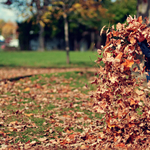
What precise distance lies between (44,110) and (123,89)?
10.7 ft

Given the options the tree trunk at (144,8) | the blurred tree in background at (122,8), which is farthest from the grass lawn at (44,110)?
the blurred tree in background at (122,8)

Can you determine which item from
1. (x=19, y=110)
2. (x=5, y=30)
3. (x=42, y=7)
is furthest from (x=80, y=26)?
(x=5, y=30)

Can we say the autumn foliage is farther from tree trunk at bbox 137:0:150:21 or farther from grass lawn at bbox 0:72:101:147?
tree trunk at bbox 137:0:150:21

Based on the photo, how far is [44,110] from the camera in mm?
6957

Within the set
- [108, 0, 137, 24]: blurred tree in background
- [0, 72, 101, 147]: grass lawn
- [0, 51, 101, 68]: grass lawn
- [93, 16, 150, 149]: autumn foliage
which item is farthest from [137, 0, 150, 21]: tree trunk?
[108, 0, 137, 24]: blurred tree in background

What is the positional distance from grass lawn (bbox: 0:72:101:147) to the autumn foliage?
1.52 feet

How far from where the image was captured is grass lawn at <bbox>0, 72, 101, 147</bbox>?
5266 mm

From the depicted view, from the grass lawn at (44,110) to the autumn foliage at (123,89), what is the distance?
0.46m

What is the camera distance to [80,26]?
4903 centimetres

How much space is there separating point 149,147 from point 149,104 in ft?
2.29

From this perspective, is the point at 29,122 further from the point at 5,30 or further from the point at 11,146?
the point at 5,30

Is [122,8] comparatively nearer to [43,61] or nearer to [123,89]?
[43,61]

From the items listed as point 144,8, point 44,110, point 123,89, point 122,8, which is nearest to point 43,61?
point 144,8

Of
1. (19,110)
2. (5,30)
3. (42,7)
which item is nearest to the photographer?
(19,110)
